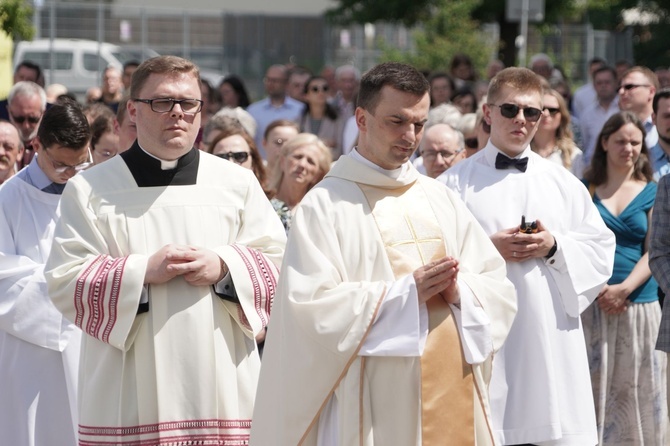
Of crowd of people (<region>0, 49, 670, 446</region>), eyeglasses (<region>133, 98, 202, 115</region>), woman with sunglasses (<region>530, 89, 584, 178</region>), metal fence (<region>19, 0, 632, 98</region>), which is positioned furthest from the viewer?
metal fence (<region>19, 0, 632, 98</region>)

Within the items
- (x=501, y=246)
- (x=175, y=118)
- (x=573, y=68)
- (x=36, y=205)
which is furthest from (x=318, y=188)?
(x=573, y=68)

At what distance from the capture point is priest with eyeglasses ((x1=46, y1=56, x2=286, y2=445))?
4.92 meters

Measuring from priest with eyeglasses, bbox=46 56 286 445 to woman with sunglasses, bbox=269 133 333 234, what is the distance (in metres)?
2.46

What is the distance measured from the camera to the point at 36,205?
6152mm

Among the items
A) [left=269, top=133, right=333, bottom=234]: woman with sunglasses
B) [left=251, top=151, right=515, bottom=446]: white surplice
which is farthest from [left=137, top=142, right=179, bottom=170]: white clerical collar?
[left=269, top=133, right=333, bottom=234]: woman with sunglasses

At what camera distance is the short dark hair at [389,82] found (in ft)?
15.4

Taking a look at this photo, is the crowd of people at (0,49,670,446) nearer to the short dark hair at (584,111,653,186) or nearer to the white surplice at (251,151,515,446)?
the white surplice at (251,151,515,446)

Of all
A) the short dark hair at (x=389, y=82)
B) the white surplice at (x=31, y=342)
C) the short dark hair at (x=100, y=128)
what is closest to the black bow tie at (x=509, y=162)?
the short dark hair at (x=389, y=82)

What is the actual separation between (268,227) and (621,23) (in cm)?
2534

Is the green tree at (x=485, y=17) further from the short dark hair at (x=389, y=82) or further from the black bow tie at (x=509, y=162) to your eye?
the short dark hair at (x=389, y=82)

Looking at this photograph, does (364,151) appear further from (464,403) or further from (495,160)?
(495,160)

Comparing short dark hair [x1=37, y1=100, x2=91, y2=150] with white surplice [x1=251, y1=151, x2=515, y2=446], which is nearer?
white surplice [x1=251, y1=151, x2=515, y2=446]

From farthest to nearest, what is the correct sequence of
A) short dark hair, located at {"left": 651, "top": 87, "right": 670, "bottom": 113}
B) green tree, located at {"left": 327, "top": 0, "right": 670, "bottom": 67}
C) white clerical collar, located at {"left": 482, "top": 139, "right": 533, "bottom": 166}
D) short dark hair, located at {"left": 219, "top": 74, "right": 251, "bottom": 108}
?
green tree, located at {"left": 327, "top": 0, "right": 670, "bottom": 67}, short dark hair, located at {"left": 219, "top": 74, "right": 251, "bottom": 108}, short dark hair, located at {"left": 651, "top": 87, "right": 670, "bottom": 113}, white clerical collar, located at {"left": 482, "top": 139, "right": 533, "bottom": 166}

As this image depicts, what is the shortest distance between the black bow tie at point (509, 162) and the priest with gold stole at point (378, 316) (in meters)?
1.59
